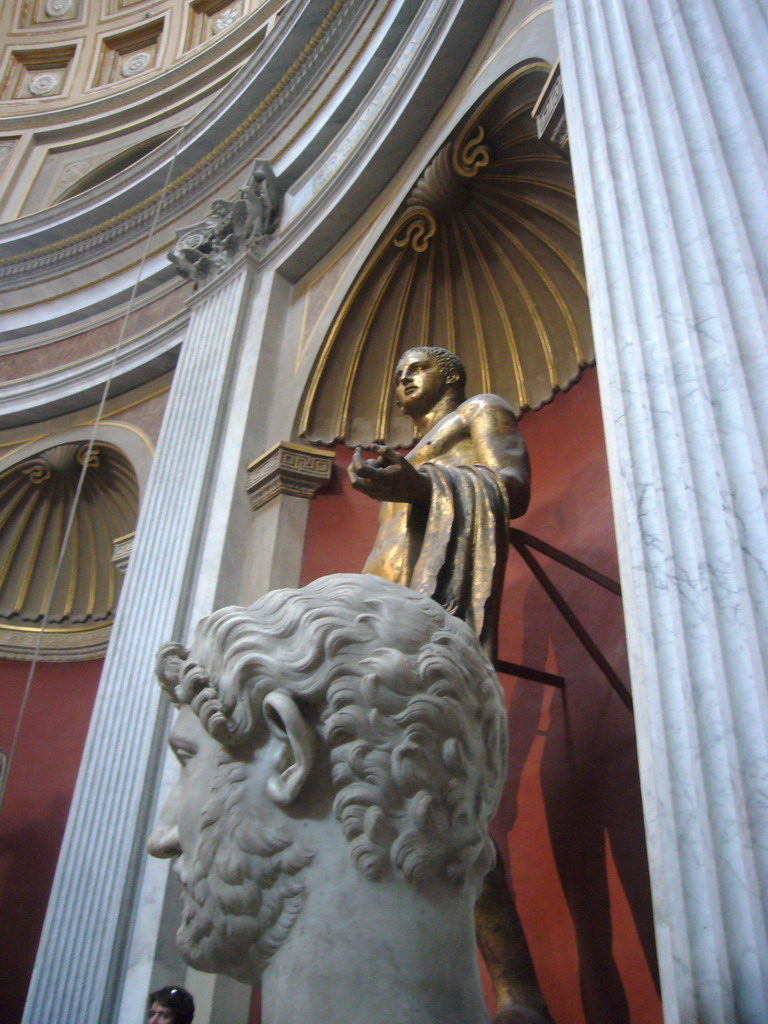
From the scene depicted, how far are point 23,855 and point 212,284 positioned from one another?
400 centimetres

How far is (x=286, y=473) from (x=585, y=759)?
2121mm

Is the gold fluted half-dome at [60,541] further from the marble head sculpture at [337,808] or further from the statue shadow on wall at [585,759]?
the marble head sculpture at [337,808]

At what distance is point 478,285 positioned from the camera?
4.71 meters

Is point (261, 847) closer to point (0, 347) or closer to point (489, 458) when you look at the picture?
point (489, 458)

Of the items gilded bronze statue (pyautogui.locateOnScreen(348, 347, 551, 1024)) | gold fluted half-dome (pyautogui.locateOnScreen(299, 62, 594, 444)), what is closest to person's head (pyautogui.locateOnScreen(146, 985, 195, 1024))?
Result: gilded bronze statue (pyautogui.locateOnScreen(348, 347, 551, 1024))

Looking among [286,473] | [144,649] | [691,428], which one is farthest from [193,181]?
[691,428]

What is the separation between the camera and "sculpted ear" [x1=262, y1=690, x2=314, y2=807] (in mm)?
1093

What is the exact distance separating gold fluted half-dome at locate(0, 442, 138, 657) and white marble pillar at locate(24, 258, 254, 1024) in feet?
5.12

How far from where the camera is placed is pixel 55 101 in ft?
30.4

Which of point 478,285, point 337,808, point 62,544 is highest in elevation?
point 478,285

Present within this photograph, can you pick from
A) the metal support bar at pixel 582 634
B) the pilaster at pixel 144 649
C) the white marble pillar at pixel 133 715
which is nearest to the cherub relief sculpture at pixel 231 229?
the pilaster at pixel 144 649

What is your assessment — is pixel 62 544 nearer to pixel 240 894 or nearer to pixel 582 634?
pixel 582 634

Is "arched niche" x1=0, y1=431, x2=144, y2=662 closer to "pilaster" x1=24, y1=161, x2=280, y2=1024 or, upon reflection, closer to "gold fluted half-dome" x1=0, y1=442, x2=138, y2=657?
"gold fluted half-dome" x1=0, y1=442, x2=138, y2=657

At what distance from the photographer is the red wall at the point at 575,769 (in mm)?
2773
